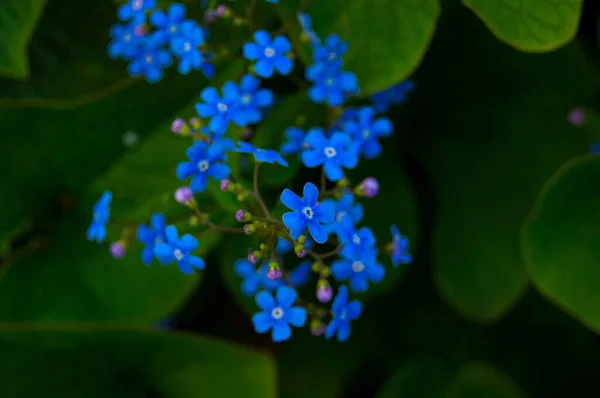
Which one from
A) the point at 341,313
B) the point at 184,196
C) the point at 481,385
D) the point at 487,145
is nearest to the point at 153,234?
the point at 184,196

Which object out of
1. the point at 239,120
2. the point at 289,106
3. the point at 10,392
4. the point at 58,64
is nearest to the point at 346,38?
the point at 289,106

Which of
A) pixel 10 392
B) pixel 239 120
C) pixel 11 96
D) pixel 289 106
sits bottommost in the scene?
pixel 10 392

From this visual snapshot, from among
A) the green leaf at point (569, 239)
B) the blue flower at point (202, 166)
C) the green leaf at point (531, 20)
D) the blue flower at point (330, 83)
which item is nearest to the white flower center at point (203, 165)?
the blue flower at point (202, 166)

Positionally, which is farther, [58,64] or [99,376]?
[58,64]

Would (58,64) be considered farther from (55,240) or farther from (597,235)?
(597,235)

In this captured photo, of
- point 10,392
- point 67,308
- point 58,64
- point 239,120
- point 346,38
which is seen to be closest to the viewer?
point 239,120

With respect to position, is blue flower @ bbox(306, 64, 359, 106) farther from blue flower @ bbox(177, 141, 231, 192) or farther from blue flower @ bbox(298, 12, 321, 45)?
blue flower @ bbox(177, 141, 231, 192)

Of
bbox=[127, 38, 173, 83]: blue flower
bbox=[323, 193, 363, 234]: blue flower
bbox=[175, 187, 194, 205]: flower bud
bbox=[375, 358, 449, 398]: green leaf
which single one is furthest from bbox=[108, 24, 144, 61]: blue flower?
bbox=[375, 358, 449, 398]: green leaf

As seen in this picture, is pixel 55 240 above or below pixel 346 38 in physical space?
below

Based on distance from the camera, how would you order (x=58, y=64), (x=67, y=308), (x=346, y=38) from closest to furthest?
(x=346, y=38)
(x=67, y=308)
(x=58, y=64)
